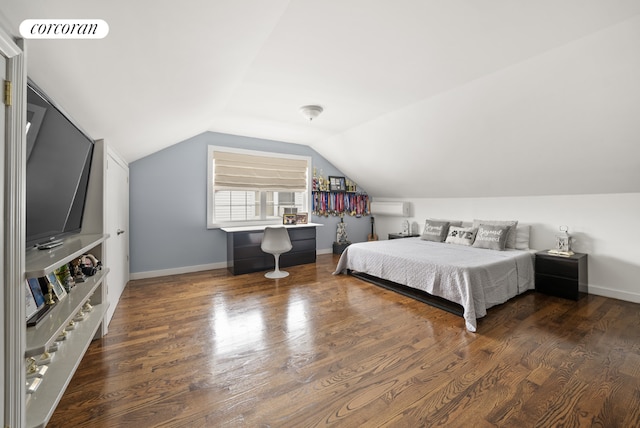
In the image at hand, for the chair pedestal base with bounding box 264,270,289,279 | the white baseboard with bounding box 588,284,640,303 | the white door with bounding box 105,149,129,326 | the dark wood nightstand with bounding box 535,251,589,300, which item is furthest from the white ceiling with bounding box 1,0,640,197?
→ the chair pedestal base with bounding box 264,270,289,279

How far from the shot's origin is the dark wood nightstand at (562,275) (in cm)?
339

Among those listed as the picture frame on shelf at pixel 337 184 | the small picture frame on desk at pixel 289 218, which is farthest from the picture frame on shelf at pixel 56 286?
the picture frame on shelf at pixel 337 184

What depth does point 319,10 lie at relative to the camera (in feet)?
6.22

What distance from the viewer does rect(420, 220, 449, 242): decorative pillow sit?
15.9 ft

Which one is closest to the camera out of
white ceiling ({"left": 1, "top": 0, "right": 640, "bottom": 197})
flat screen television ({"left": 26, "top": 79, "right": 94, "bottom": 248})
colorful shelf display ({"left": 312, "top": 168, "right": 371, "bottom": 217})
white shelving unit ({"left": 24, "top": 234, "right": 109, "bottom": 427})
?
white shelving unit ({"left": 24, "top": 234, "right": 109, "bottom": 427})

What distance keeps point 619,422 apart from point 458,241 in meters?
3.11

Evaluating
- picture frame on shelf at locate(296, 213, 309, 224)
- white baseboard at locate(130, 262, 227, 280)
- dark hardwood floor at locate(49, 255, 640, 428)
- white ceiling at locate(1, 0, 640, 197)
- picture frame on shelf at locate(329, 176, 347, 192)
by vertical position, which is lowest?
dark hardwood floor at locate(49, 255, 640, 428)

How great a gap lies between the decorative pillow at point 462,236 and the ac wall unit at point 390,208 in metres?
1.41

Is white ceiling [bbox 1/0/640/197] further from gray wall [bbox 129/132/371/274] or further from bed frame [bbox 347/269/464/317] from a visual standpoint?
bed frame [bbox 347/269/464/317]

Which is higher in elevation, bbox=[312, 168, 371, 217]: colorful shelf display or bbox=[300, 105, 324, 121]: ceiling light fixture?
bbox=[300, 105, 324, 121]: ceiling light fixture

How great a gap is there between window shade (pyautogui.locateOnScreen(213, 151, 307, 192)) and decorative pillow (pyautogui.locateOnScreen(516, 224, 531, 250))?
3.81 metres

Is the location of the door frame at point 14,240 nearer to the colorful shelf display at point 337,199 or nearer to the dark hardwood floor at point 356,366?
the dark hardwood floor at point 356,366

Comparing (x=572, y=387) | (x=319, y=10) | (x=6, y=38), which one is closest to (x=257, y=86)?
(x=319, y=10)

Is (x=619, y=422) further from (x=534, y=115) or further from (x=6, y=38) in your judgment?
(x=6, y=38)
